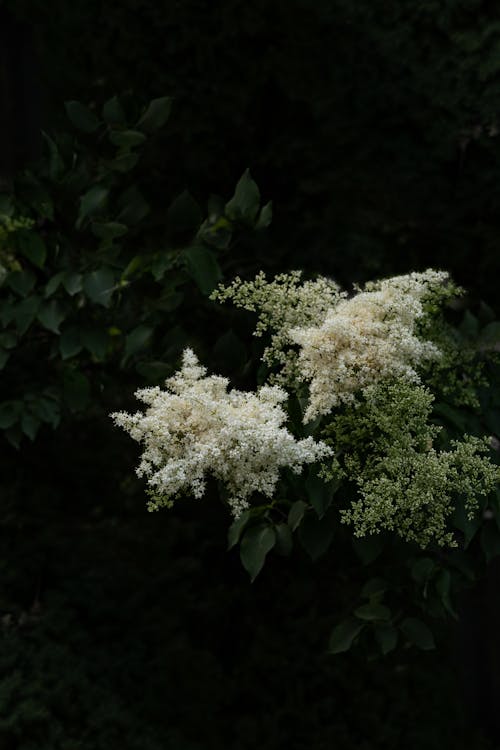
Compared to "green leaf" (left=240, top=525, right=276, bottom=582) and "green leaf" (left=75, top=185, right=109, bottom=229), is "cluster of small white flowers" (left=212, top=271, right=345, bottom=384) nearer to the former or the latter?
"green leaf" (left=240, top=525, right=276, bottom=582)

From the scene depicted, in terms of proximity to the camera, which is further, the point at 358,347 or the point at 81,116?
the point at 81,116

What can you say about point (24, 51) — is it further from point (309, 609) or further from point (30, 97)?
point (309, 609)

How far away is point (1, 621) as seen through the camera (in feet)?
9.67

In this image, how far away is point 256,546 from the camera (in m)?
2.13

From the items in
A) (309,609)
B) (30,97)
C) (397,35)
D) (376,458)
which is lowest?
(309,609)

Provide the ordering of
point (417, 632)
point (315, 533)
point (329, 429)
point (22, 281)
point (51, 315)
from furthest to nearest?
point (22, 281) < point (51, 315) < point (417, 632) < point (315, 533) < point (329, 429)

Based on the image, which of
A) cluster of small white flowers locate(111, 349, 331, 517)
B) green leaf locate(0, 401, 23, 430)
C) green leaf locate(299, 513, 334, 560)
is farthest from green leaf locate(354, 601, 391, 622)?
green leaf locate(0, 401, 23, 430)

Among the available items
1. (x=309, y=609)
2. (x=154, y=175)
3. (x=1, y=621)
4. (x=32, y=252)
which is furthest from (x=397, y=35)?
(x=1, y=621)

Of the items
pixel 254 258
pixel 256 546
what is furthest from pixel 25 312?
pixel 256 546

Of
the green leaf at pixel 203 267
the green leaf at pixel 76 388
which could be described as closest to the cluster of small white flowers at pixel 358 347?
the green leaf at pixel 203 267

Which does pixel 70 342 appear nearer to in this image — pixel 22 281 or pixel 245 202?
pixel 22 281

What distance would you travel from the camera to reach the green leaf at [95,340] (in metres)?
2.84

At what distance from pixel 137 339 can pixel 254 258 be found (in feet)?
2.87

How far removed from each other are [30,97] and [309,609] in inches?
90.9
